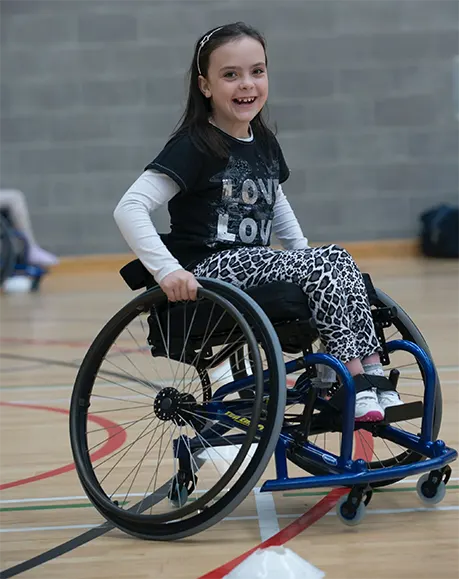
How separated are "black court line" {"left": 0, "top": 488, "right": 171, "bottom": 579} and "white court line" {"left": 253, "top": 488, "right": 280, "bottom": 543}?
19 centimetres

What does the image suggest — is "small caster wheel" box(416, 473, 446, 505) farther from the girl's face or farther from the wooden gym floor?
the girl's face

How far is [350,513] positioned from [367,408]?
0.61ft

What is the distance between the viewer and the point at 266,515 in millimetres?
2014

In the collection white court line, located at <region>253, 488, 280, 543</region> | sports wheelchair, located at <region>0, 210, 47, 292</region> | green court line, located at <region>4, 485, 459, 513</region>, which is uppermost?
white court line, located at <region>253, 488, 280, 543</region>

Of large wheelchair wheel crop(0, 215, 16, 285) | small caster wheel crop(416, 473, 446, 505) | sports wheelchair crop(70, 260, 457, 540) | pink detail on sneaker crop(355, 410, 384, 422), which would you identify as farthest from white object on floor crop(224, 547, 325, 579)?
large wheelchair wheel crop(0, 215, 16, 285)

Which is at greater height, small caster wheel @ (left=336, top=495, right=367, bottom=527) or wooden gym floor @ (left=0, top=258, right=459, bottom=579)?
small caster wheel @ (left=336, top=495, right=367, bottom=527)

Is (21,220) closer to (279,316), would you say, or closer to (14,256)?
(14,256)

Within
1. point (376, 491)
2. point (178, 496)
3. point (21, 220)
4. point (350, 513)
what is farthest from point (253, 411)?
point (21, 220)

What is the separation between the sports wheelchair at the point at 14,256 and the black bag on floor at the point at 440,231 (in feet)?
8.44

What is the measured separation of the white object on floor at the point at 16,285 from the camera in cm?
643

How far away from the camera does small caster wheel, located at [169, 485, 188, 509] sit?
2.08 m

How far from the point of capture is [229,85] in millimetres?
2072

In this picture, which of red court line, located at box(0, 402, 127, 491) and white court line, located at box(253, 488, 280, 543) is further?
red court line, located at box(0, 402, 127, 491)

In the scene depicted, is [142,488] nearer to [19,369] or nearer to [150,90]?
[19,369]
